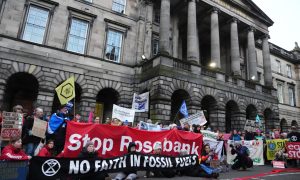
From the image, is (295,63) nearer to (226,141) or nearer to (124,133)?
(226,141)

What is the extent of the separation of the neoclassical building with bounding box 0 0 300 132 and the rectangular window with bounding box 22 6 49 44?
72mm

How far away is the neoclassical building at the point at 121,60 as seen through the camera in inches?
659

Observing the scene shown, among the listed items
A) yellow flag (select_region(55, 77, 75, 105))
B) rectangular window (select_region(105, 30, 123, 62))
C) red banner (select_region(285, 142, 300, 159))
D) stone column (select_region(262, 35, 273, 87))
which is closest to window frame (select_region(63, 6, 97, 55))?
rectangular window (select_region(105, 30, 123, 62))

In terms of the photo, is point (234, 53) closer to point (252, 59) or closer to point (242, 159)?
point (252, 59)

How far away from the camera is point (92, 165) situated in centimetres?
642

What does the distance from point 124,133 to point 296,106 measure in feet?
131

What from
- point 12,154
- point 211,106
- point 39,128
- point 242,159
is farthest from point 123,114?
point 211,106

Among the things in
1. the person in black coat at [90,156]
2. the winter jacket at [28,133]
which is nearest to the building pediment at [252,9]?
the person in black coat at [90,156]

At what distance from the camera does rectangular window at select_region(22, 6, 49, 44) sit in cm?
1739

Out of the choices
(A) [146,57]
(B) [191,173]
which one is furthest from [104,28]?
(B) [191,173]

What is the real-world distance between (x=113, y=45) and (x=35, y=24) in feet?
21.7

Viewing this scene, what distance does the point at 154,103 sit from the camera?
55.5 ft

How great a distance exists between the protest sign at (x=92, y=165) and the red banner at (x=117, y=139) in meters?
1.11

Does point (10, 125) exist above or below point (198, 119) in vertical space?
below
